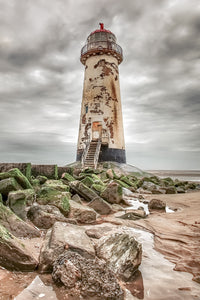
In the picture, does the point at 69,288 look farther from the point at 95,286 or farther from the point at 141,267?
the point at 141,267

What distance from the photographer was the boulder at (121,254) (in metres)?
1.77

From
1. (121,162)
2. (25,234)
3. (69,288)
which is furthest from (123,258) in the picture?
(121,162)

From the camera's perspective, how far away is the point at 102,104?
15.2 metres

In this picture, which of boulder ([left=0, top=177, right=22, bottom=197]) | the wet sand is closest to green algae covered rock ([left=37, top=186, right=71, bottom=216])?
boulder ([left=0, top=177, right=22, bottom=197])

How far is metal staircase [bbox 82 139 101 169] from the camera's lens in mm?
13375

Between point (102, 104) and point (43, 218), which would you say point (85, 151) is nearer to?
point (102, 104)

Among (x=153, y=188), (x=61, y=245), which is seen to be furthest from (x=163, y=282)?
(x=153, y=188)

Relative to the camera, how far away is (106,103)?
15.2 meters

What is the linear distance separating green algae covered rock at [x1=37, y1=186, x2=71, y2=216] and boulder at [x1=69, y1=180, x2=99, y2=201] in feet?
4.09

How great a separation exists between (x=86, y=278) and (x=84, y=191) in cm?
341

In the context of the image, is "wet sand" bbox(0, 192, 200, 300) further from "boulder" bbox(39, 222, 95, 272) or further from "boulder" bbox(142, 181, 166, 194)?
"boulder" bbox(142, 181, 166, 194)

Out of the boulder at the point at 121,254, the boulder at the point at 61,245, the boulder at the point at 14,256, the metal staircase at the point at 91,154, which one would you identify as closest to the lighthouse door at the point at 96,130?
the metal staircase at the point at 91,154

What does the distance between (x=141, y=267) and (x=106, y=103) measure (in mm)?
14085

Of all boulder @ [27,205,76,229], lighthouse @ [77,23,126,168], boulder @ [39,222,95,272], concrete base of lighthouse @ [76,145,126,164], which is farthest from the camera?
lighthouse @ [77,23,126,168]
